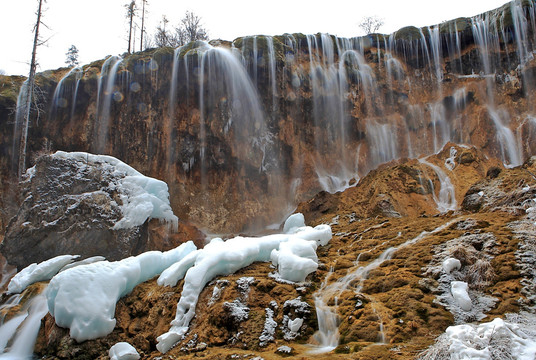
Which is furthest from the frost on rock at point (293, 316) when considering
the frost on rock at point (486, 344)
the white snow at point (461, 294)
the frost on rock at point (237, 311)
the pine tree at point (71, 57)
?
the pine tree at point (71, 57)

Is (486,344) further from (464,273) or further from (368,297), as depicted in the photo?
(464,273)

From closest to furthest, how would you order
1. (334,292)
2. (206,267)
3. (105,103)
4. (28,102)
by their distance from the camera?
(334,292) → (206,267) → (28,102) → (105,103)

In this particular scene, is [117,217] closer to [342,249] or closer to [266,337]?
[342,249]

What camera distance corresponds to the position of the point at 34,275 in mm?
10039

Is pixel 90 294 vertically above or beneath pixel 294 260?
beneath

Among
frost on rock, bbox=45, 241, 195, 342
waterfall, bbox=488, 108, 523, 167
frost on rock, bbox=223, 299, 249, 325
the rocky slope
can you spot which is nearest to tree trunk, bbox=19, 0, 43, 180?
frost on rock, bbox=45, 241, 195, 342

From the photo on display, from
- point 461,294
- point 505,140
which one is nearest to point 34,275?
point 461,294

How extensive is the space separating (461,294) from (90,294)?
5.92 meters

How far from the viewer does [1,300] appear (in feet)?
31.3

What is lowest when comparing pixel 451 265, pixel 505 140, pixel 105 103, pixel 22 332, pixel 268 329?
pixel 22 332

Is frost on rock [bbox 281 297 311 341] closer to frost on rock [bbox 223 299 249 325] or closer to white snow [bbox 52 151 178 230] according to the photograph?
frost on rock [bbox 223 299 249 325]

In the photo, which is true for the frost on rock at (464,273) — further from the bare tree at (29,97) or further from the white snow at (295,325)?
the bare tree at (29,97)

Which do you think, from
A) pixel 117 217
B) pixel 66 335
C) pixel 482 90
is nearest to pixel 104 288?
pixel 66 335

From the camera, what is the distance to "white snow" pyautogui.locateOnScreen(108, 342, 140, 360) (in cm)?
602
